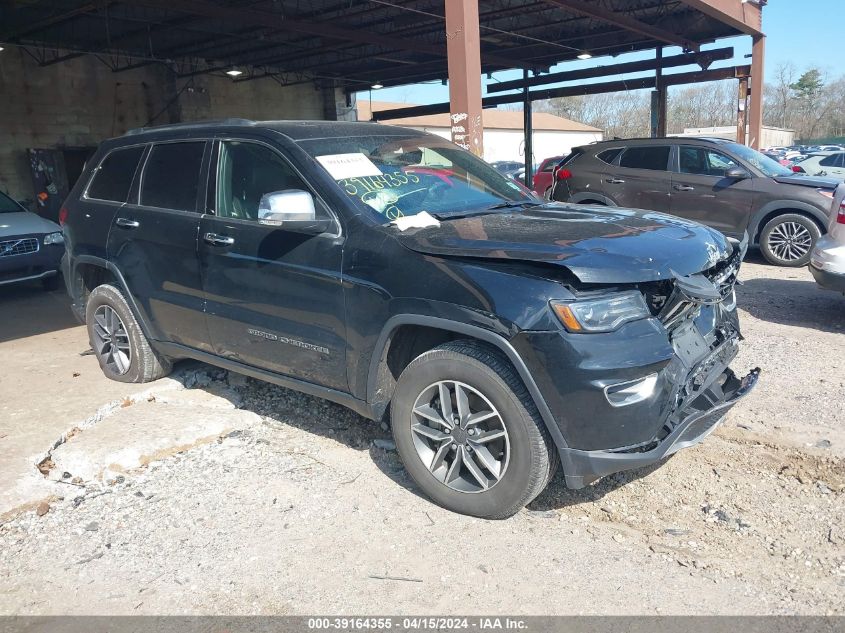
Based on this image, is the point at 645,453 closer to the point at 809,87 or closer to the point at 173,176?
the point at 173,176

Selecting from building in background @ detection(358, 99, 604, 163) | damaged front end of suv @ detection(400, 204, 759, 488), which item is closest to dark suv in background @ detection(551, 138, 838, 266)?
damaged front end of suv @ detection(400, 204, 759, 488)

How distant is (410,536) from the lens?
11.0ft

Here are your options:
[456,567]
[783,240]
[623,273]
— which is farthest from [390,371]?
[783,240]

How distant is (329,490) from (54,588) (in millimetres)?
1363

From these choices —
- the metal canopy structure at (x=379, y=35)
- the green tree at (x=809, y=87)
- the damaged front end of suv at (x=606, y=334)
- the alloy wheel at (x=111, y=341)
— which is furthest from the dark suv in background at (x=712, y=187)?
the green tree at (x=809, y=87)

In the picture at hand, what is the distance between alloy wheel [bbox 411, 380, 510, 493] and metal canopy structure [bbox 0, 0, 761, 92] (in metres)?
10.4

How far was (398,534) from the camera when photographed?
11.1ft

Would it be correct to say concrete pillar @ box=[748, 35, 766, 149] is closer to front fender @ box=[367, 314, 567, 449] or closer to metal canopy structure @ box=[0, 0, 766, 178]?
metal canopy structure @ box=[0, 0, 766, 178]

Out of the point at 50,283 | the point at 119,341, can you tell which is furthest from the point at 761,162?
the point at 50,283

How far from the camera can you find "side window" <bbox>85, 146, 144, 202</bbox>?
522 cm

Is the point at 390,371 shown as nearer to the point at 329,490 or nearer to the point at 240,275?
the point at 329,490

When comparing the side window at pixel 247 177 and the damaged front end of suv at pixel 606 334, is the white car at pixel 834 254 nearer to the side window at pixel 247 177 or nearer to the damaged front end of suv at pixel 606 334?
the damaged front end of suv at pixel 606 334

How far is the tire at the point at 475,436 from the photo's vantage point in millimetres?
3145

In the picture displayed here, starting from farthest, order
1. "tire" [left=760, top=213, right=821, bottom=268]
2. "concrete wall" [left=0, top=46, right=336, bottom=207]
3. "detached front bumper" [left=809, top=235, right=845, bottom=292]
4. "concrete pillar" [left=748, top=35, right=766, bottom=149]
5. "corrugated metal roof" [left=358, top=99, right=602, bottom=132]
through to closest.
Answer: "corrugated metal roof" [left=358, top=99, right=602, bottom=132] < "concrete wall" [left=0, top=46, right=336, bottom=207] < "concrete pillar" [left=748, top=35, right=766, bottom=149] < "tire" [left=760, top=213, right=821, bottom=268] < "detached front bumper" [left=809, top=235, right=845, bottom=292]
